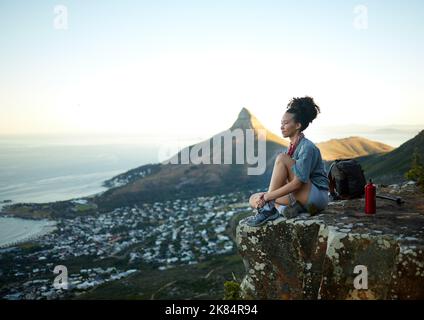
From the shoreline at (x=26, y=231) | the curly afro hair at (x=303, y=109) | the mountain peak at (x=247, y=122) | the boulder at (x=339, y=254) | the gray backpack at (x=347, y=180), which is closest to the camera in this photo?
the boulder at (x=339, y=254)

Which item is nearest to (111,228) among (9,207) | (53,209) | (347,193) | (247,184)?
(53,209)

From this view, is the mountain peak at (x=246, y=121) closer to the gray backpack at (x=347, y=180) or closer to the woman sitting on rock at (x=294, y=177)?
the gray backpack at (x=347, y=180)

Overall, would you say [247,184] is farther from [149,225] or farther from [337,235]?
[337,235]

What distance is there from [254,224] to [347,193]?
10.0 feet

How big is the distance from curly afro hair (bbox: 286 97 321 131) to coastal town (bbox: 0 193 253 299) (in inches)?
1737

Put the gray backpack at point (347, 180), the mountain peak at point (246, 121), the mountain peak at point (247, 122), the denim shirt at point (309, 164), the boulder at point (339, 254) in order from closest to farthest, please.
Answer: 1. the boulder at point (339, 254)
2. the denim shirt at point (309, 164)
3. the gray backpack at point (347, 180)
4. the mountain peak at point (247, 122)
5. the mountain peak at point (246, 121)

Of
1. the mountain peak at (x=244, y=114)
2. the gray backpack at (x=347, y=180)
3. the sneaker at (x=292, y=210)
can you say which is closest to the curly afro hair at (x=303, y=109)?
the sneaker at (x=292, y=210)

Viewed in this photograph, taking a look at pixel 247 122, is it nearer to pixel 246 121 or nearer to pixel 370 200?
pixel 246 121

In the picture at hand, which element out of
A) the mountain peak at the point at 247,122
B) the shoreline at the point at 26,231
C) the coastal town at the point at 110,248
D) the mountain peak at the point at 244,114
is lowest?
the shoreline at the point at 26,231

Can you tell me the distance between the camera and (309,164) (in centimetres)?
675

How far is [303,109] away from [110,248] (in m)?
68.1

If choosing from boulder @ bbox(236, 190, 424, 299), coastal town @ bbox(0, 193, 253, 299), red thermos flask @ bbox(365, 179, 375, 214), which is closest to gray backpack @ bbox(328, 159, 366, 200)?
boulder @ bbox(236, 190, 424, 299)

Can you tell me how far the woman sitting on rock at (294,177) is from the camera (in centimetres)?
691

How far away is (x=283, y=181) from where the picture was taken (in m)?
6.96
